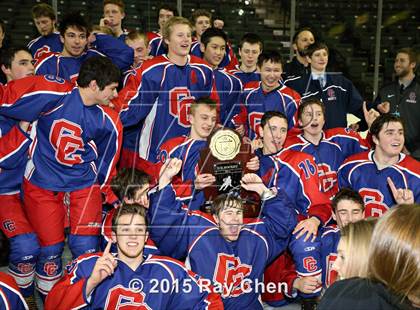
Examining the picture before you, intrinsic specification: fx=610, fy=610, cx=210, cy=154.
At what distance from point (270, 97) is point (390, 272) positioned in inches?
108

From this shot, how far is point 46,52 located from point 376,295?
3312mm

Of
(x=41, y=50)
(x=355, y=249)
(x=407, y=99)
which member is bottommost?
(x=355, y=249)

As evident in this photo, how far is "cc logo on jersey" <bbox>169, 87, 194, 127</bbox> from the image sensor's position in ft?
11.0

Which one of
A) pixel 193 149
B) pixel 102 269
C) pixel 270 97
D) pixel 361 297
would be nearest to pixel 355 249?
pixel 361 297

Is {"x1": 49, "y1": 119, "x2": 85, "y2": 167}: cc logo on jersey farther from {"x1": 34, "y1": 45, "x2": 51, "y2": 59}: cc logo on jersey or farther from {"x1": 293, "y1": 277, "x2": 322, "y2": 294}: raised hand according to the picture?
{"x1": 34, "y1": 45, "x2": 51, "y2": 59}: cc logo on jersey

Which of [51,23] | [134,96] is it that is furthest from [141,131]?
[51,23]

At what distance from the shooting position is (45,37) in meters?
4.30

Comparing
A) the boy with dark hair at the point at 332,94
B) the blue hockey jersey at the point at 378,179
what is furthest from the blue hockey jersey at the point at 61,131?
the boy with dark hair at the point at 332,94

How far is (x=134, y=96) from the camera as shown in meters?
3.48

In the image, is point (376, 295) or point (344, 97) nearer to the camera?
point (376, 295)

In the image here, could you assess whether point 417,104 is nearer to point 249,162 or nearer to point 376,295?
point 249,162

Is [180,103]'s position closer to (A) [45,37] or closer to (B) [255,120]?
(B) [255,120]

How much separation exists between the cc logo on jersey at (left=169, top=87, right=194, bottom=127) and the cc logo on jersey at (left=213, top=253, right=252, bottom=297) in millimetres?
952

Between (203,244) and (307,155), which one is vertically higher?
(307,155)
